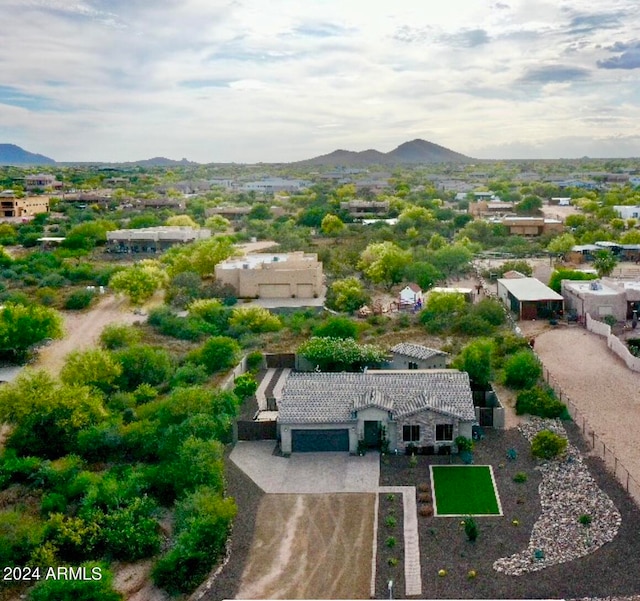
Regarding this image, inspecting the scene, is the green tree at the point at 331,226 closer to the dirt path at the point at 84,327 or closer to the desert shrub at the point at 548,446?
the dirt path at the point at 84,327

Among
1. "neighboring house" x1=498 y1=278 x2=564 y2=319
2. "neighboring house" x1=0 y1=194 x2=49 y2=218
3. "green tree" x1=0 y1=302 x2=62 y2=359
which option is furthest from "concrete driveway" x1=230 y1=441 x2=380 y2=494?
"neighboring house" x1=0 y1=194 x2=49 y2=218

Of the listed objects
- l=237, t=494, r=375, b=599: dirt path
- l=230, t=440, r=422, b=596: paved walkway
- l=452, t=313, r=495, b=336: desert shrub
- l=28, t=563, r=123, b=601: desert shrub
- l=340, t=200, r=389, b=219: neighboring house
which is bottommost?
l=237, t=494, r=375, b=599: dirt path

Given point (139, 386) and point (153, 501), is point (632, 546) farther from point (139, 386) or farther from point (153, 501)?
point (139, 386)

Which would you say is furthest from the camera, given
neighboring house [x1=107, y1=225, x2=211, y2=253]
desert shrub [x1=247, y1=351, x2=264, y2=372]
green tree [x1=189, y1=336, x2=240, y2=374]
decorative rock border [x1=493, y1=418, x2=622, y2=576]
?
neighboring house [x1=107, y1=225, x2=211, y2=253]

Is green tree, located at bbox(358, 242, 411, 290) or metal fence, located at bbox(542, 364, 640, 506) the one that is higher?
green tree, located at bbox(358, 242, 411, 290)

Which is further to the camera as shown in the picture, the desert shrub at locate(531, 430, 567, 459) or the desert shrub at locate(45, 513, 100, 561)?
the desert shrub at locate(531, 430, 567, 459)

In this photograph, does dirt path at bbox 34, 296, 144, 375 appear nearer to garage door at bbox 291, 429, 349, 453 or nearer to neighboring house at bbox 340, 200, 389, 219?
garage door at bbox 291, 429, 349, 453
